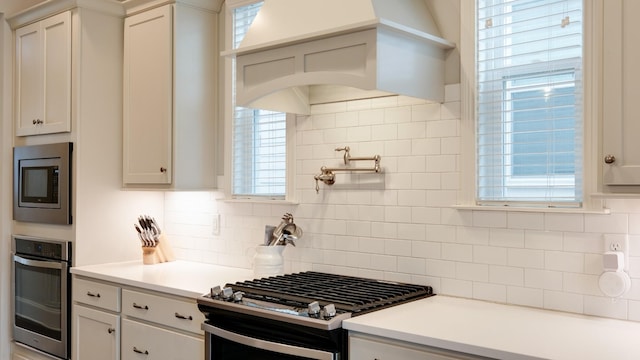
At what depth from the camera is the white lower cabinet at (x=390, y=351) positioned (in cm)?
196

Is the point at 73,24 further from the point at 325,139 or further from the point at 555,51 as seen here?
the point at 555,51

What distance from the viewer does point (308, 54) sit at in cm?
260

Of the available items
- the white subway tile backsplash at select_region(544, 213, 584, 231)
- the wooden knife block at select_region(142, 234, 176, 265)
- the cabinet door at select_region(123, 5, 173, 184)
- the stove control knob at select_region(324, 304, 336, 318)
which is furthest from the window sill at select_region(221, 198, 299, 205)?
the white subway tile backsplash at select_region(544, 213, 584, 231)

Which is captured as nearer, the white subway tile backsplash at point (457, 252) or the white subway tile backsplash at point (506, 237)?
the white subway tile backsplash at point (506, 237)

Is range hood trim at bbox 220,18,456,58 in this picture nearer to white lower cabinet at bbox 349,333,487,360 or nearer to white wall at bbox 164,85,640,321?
white wall at bbox 164,85,640,321

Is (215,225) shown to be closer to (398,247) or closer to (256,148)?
(256,148)

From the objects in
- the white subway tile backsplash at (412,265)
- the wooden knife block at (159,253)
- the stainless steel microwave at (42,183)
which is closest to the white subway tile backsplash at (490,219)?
the white subway tile backsplash at (412,265)

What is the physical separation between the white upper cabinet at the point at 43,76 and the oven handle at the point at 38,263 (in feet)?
2.61

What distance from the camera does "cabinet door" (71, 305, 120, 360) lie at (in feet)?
10.7

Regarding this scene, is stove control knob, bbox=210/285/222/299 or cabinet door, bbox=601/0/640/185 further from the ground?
cabinet door, bbox=601/0/640/185

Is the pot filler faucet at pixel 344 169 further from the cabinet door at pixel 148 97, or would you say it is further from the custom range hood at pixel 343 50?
the cabinet door at pixel 148 97

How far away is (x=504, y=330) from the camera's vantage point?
2.06 m

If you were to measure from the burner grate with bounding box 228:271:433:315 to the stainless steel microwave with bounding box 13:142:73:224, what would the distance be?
1442 mm

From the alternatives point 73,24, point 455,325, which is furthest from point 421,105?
point 73,24
